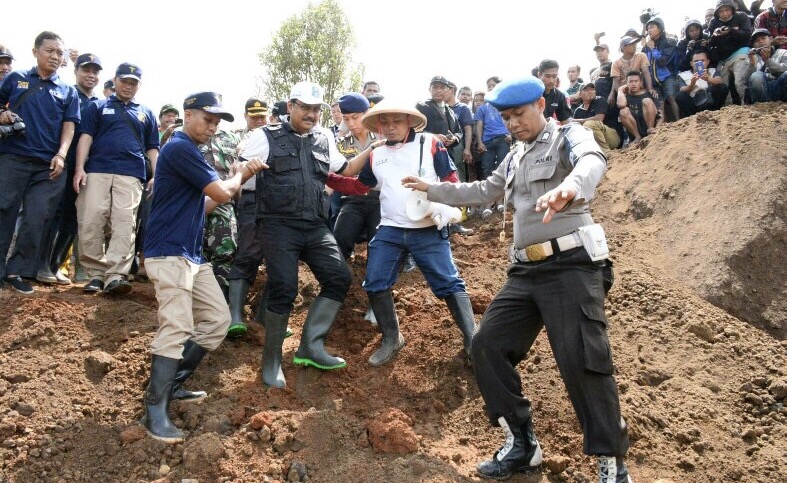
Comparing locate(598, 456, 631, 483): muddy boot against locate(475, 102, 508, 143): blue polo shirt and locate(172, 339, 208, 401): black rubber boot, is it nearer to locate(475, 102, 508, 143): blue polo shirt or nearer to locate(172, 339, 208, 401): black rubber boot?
locate(172, 339, 208, 401): black rubber boot

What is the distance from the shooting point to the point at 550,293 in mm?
3363

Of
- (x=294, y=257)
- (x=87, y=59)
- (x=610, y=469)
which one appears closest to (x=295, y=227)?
(x=294, y=257)

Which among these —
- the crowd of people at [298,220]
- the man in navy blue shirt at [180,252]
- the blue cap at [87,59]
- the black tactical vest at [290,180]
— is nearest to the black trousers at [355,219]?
the crowd of people at [298,220]

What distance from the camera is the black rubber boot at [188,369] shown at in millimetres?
4160

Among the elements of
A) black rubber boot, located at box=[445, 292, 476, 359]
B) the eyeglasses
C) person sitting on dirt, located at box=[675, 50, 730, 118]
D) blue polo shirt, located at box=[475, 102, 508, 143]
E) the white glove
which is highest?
person sitting on dirt, located at box=[675, 50, 730, 118]

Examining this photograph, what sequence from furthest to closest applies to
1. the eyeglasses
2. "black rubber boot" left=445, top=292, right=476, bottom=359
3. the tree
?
1. the tree
2. "black rubber boot" left=445, top=292, right=476, bottom=359
3. the eyeglasses

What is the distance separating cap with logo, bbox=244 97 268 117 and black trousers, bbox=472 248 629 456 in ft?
11.8

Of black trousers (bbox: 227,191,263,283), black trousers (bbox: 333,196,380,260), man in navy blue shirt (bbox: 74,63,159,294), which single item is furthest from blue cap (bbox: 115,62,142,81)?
black trousers (bbox: 333,196,380,260)

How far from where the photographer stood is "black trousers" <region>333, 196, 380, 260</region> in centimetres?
576

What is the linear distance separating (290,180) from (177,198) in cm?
79

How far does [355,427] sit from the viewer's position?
406cm

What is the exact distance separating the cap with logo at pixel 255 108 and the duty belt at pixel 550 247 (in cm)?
370

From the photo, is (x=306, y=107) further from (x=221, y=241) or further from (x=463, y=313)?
(x=463, y=313)

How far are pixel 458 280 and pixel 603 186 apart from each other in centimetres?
407
